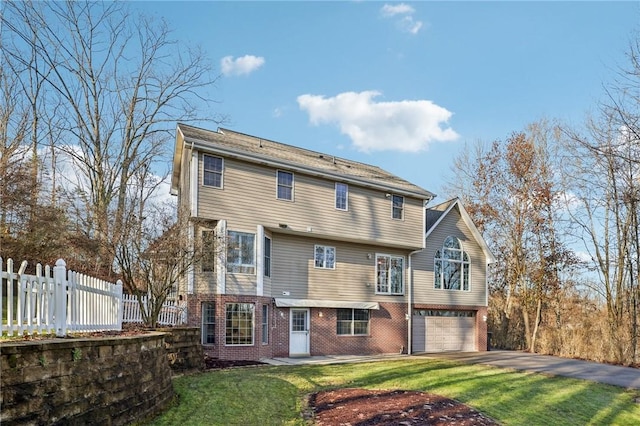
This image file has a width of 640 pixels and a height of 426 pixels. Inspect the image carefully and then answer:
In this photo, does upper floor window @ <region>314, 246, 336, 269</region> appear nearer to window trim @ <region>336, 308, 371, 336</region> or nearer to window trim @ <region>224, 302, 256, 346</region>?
window trim @ <region>336, 308, 371, 336</region>

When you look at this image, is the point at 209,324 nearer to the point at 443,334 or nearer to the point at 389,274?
the point at 389,274

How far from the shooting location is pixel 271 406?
823 cm

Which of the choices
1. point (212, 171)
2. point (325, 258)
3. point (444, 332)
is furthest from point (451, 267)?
point (212, 171)

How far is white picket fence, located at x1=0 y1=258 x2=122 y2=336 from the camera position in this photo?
507 centimetres

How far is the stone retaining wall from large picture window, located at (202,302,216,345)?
728 cm

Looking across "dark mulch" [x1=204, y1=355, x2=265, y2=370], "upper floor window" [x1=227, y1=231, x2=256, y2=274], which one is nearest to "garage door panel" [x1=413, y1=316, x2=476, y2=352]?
"upper floor window" [x1=227, y1=231, x2=256, y2=274]

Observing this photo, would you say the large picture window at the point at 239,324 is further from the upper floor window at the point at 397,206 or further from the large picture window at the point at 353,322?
the upper floor window at the point at 397,206

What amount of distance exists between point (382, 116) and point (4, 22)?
1678 cm

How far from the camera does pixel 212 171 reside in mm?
15703

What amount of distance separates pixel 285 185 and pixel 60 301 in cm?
1188

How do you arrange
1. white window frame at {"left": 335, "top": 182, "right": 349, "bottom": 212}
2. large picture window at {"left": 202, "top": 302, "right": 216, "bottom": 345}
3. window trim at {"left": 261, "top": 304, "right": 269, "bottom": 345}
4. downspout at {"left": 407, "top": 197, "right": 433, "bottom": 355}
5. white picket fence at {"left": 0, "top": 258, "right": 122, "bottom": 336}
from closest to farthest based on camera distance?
white picket fence at {"left": 0, "top": 258, "right": 122, "bottom": 336}
large picture window at {"left": 202, "top": 302, "right": 216, "bottom": 345}
window trim at {"left": 261, "top": 304, "right": 269, "bottom": 345}
white window frame at {"left": 335, "top": 182, "right": 349, "bottom": 212}
downspout at {"left": 407, "top": 197, "right": 433, "bottom": 355}

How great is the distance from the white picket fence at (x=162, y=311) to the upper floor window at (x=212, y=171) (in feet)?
13.4

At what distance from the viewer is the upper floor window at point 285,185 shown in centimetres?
1727

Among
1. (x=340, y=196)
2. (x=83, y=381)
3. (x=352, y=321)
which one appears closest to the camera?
(x=83, y=381)
